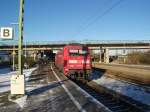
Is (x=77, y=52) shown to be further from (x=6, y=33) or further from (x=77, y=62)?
(x=6, y=33)

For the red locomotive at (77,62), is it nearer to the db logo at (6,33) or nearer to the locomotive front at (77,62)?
the locomotive front at (77,62)

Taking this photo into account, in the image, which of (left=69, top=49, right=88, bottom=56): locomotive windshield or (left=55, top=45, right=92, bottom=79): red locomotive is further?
(left=69, top=49, right=88, bottom=56): locomotive windshield

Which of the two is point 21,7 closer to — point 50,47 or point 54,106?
point 54,106

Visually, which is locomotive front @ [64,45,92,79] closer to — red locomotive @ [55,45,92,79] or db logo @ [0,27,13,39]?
red locomotive @ [55,45,92,79]

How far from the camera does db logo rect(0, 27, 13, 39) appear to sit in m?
16.0

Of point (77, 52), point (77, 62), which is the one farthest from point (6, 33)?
point (77, 52)

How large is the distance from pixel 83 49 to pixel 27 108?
17.8 m

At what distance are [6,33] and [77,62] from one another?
13.3 metres

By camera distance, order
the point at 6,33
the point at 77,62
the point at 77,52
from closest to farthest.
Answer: the point at 6,33 → the point at 77,62 → the point at 77,52

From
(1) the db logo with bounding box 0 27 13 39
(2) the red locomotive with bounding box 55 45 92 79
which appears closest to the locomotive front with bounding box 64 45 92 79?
(2) the red locomotive with bounding box 55 45 92 79

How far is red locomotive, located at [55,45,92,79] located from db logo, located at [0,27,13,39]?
12751 mm

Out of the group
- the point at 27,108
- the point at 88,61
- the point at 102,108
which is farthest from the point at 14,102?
the point at 88,61

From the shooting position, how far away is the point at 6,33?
16.1 meters

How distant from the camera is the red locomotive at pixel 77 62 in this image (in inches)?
Result: 1118
